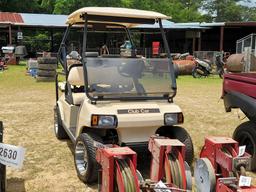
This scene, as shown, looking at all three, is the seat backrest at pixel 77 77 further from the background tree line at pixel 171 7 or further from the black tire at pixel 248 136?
the background tree line at pixel 171 7

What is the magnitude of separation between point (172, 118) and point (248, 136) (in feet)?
3.75

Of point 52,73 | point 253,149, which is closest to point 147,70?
point 253,149

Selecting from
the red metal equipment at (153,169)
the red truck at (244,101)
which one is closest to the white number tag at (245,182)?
the red metal equipment at (153,169)

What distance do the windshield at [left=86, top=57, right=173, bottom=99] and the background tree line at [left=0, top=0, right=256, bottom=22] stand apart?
3585 centimetres

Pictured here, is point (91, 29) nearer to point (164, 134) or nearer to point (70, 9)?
point (164, 134)

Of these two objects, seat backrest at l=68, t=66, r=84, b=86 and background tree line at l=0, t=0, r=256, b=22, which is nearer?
seat backrest at l=68, t=66, r=84, b=86

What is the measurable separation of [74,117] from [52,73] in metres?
11.0

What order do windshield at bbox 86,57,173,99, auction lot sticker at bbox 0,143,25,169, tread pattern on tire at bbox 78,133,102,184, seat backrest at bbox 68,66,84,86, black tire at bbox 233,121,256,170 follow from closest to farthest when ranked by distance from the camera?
auction lot sticker at bbox 0,143,25,169 < tread pattern on tire at bbox 78,133,102,184 < windshield at bbox 86,57,173,99 < black tire at bbox 233,121,256,170 < seat backrest at bbox 68,66,84,86

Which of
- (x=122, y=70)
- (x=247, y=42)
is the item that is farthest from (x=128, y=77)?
(x=247, y=42)

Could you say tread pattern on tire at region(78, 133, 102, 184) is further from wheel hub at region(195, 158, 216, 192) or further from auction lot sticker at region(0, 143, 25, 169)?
wheel hub at region(195, 158, 216, 192)

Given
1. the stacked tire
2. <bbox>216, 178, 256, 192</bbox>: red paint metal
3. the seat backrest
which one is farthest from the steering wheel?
the stacked tire

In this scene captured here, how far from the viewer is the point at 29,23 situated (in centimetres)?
2833

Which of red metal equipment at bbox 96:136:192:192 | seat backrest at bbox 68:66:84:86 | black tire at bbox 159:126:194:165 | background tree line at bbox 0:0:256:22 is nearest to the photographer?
red metal equipment at bbox 96:136:192:192

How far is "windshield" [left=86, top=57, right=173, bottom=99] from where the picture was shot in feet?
16.9
